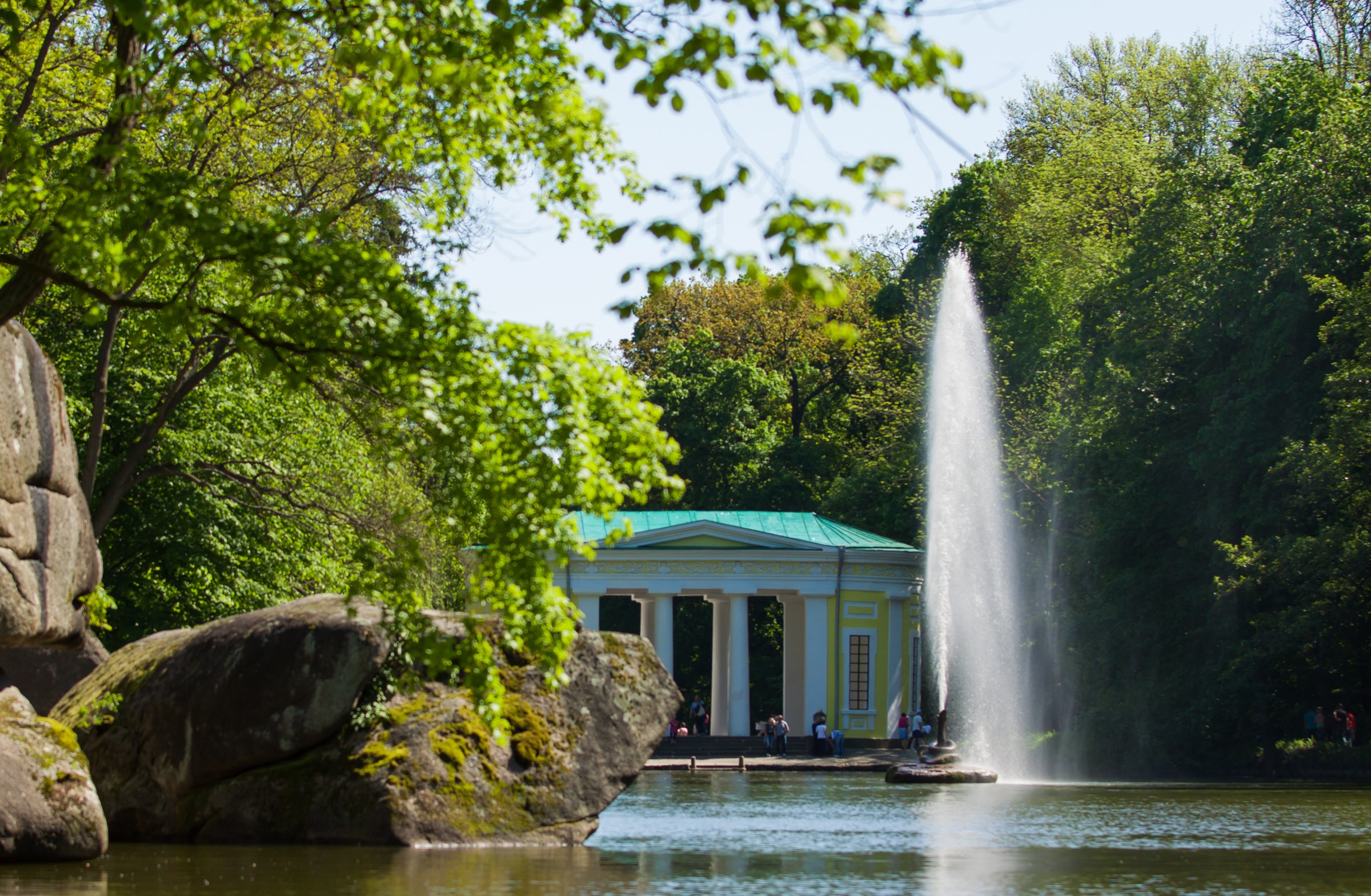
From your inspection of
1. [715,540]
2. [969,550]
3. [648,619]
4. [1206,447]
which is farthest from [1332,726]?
[648,619]

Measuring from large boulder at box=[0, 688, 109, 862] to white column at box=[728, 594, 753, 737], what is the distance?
117 feet

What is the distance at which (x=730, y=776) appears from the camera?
33500 mm

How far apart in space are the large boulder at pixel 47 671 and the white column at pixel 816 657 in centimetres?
3182

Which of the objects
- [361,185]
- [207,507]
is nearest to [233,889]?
[361,185]

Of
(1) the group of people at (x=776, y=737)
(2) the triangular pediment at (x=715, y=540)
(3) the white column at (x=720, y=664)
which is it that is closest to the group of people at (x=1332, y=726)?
(1) the group of people at (x=776, y=737)

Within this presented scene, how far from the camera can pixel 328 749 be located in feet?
47.9

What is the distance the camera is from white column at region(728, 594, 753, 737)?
158 ft

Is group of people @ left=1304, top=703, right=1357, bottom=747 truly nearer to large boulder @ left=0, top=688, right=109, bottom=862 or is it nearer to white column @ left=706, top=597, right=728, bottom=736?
white column @ left=706, top=597, right=728, bottom=736

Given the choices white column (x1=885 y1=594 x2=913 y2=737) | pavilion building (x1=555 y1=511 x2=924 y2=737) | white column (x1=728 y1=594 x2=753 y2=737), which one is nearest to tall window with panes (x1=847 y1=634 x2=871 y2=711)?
pavilion building (x1=555 y1=511 x2=924 y2=737)

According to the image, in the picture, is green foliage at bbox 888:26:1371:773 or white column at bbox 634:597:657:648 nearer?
green foliage at bbox 888:26:1371:773

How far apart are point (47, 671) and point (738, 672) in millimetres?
31696

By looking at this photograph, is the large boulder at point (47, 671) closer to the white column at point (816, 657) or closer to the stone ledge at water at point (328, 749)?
the stone ledge at water at point (328, 749)

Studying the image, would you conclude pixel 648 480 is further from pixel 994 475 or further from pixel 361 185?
pixel 994 475

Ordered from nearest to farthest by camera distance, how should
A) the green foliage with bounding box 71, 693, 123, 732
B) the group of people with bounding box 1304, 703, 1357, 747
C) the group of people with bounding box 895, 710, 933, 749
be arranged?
1. the green foliage with bounding box 71, 693, 123, 732
2. the group of people with bounding box 1304, 703, 1357, 747
3. the group of people with bounding box 895, 710, 933, 749
